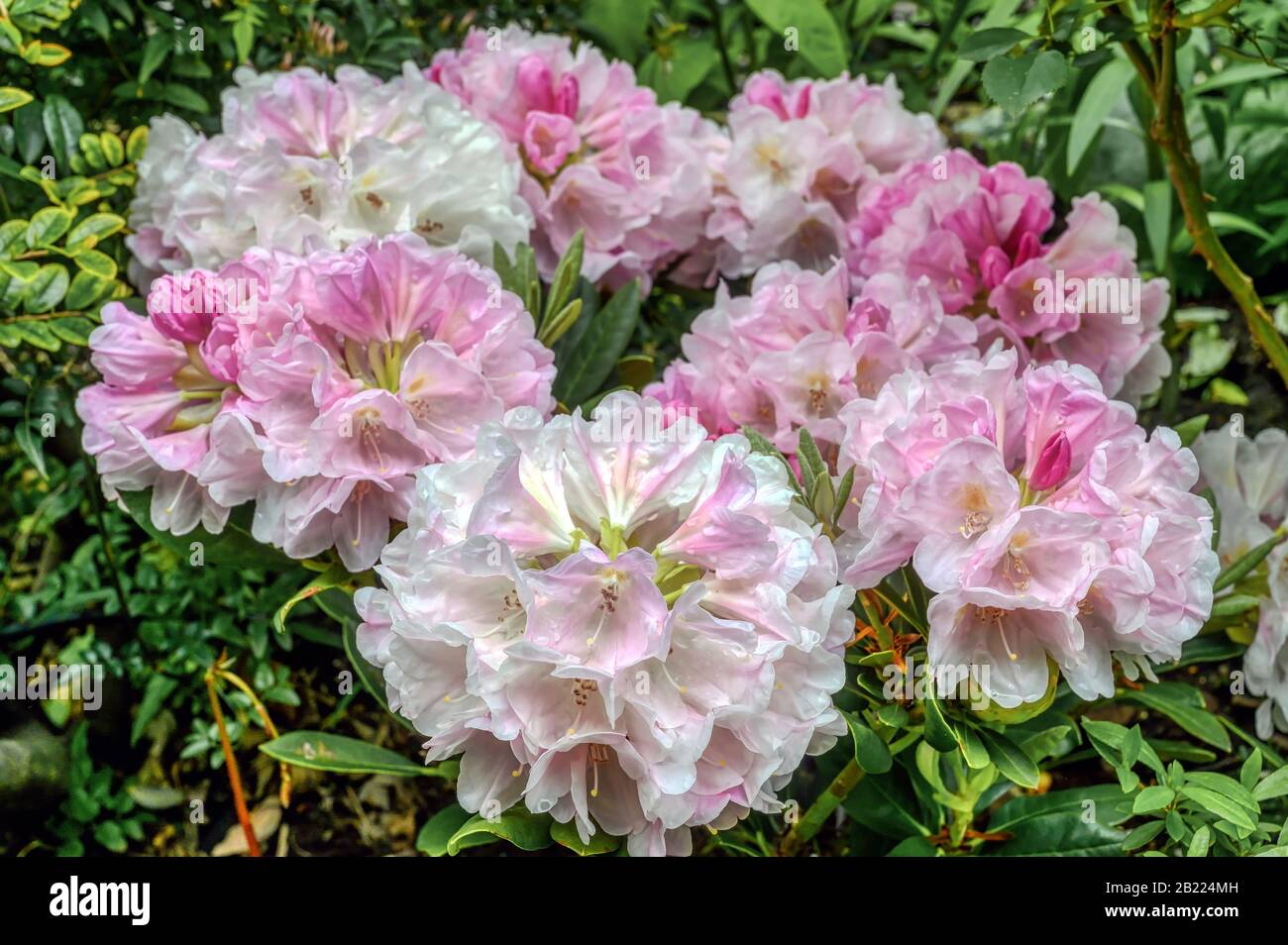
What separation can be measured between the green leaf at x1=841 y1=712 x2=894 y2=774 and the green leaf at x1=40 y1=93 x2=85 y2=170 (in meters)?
0.99

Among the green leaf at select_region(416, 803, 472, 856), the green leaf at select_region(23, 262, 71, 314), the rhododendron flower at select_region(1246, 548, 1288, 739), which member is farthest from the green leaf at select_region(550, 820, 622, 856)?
the green leaf at select_region(23, 262, 71, 314)

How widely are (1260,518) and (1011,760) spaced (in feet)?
1.52

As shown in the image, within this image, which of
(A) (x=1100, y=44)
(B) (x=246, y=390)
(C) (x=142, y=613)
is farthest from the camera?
(C) (x=142, y=613)

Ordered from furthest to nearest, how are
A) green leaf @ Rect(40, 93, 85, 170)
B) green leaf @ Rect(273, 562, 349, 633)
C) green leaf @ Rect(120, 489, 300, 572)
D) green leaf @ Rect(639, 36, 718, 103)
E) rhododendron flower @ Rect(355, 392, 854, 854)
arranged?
green leaf @ Rect(639, 36, 718, 103)
green leaf @ Rect(40, 93, 85, 170)
green leaf @ Rect(120, 489, 300, 572)
green leaf @ Rect(273, 562, 349, 633)
rhododendron flower @ Rect(355, 392, 854, 854)

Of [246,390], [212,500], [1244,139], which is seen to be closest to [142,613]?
[212,500]

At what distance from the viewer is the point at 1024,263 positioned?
4.04 ft

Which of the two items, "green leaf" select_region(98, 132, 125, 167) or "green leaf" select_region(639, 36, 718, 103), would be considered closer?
"green leaf" select_region(98, 132, 125, 167)

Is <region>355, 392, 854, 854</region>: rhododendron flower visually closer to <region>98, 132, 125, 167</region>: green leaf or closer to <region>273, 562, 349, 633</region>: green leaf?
<region>273, 562, 349, 633</region>: green leaf

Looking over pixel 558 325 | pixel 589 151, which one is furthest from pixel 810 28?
pixel 558 325

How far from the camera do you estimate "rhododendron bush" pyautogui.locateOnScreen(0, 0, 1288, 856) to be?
90 centimetres
